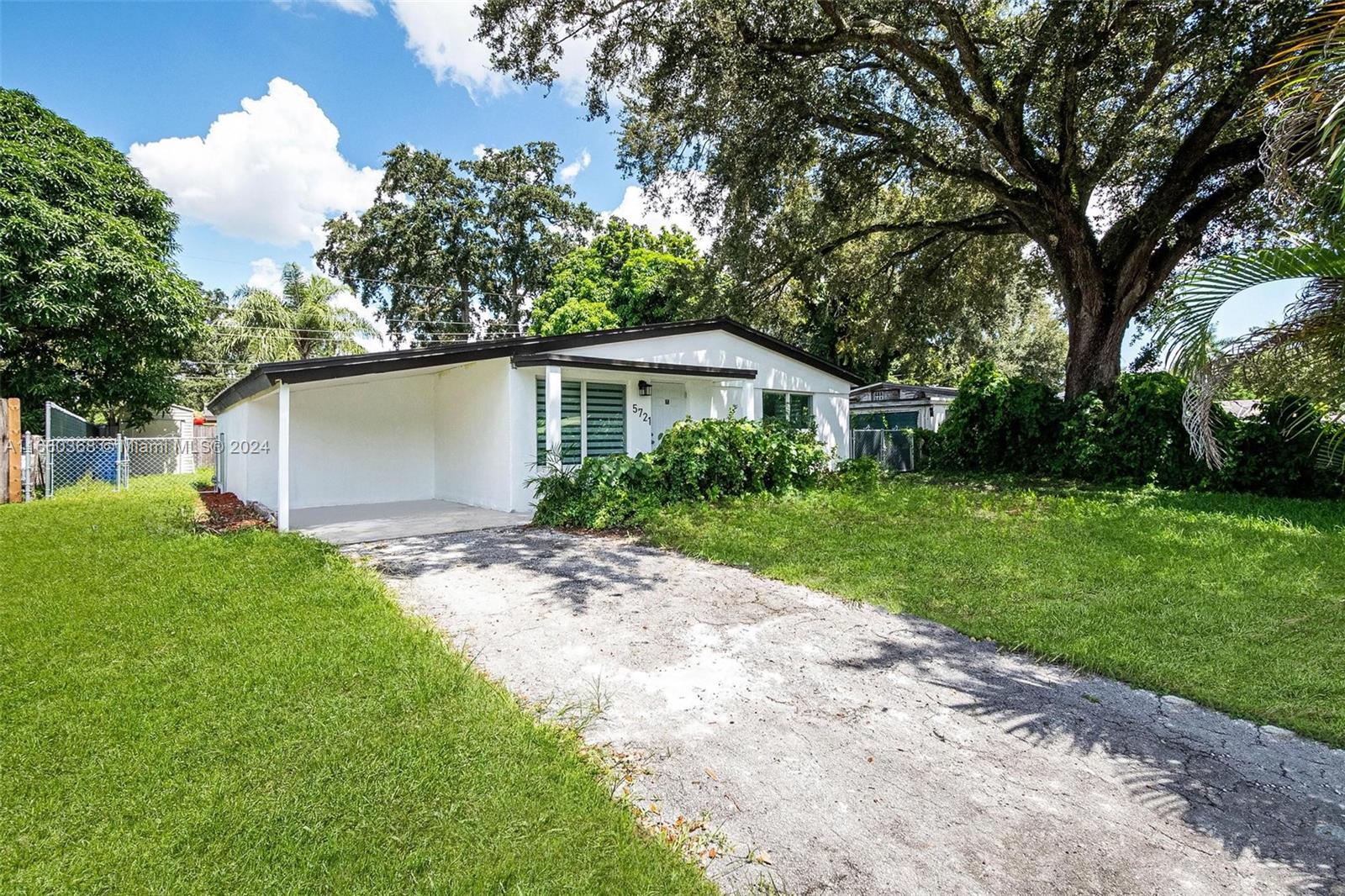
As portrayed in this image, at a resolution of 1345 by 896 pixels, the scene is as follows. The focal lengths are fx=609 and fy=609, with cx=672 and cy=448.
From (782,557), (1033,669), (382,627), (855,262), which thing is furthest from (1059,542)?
(855,262)

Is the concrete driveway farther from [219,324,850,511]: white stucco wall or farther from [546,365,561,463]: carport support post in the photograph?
[219,324,850,511]: white stucco wall

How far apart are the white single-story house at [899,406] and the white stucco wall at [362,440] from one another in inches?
440

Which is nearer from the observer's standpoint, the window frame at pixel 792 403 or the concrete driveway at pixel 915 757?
the concrete driveway at pixel 915 757

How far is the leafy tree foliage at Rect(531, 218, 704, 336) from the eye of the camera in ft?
68.8

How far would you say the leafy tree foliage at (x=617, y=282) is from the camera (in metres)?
21.0

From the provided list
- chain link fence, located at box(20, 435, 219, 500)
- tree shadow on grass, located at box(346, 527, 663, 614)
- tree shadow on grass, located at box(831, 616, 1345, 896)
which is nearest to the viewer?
tree shadow on grass, located at box(831, 616, 1345, 896)

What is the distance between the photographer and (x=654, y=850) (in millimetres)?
2055

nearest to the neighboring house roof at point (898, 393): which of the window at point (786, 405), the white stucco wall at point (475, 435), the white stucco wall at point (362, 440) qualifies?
the window at point (786, 405)

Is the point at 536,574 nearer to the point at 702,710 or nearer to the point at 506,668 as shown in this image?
the point at 506,668

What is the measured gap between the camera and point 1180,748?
2740mm

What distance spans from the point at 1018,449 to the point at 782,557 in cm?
929

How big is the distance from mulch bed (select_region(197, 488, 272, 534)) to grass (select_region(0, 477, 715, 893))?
3318 mm

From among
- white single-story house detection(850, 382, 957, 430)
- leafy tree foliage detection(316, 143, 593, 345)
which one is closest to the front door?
white single-story house detection(850, 382, 957, 430)

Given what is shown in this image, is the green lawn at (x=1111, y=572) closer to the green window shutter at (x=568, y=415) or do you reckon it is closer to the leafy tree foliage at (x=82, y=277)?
the green window shutter at (x=568, y=415)
